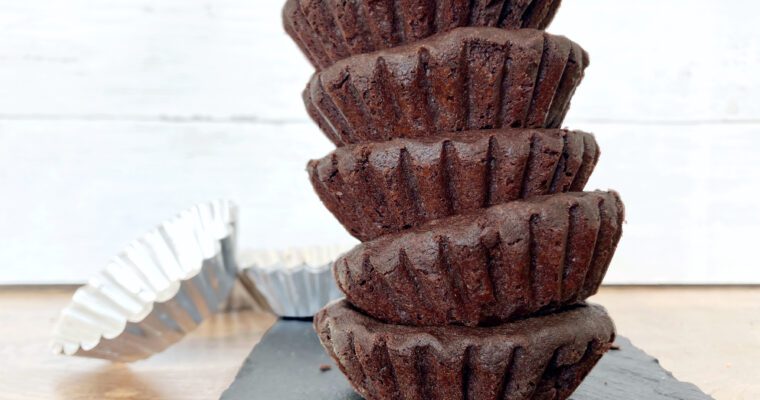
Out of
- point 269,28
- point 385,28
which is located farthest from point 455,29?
point 269,28

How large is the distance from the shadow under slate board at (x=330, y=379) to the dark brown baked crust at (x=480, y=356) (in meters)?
0.18

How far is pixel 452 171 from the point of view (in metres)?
0.68

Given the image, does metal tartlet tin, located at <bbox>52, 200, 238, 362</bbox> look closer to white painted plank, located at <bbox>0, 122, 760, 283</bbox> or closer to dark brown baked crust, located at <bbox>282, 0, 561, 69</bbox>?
white painted plank, located at <bbox>0, 122, 760, 283</bbox>

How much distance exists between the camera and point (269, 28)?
5.63 feet

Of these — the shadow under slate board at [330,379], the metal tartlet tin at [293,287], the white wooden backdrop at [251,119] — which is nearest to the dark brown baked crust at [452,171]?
the shadow under slate board at [330,379]

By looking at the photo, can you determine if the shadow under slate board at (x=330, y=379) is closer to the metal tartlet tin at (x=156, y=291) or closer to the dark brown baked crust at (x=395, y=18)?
the metal tartlet tin at (x=156, y=291)

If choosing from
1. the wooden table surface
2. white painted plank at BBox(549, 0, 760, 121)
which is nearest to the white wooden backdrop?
white painted plank at BBox(549, 0, 760, 121)

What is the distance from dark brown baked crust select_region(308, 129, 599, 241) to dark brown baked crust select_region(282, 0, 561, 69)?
12 cm

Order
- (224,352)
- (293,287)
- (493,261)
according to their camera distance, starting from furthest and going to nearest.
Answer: (293,287) < (224,352) < (493,261)

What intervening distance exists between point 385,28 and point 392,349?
36 centimetres

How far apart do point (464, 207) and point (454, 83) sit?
133 millimetres

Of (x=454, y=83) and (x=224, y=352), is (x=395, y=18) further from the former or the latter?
(x=224, y=352)

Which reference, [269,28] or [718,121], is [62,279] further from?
[718,121]

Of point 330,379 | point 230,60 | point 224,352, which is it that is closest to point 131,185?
point 230,60
